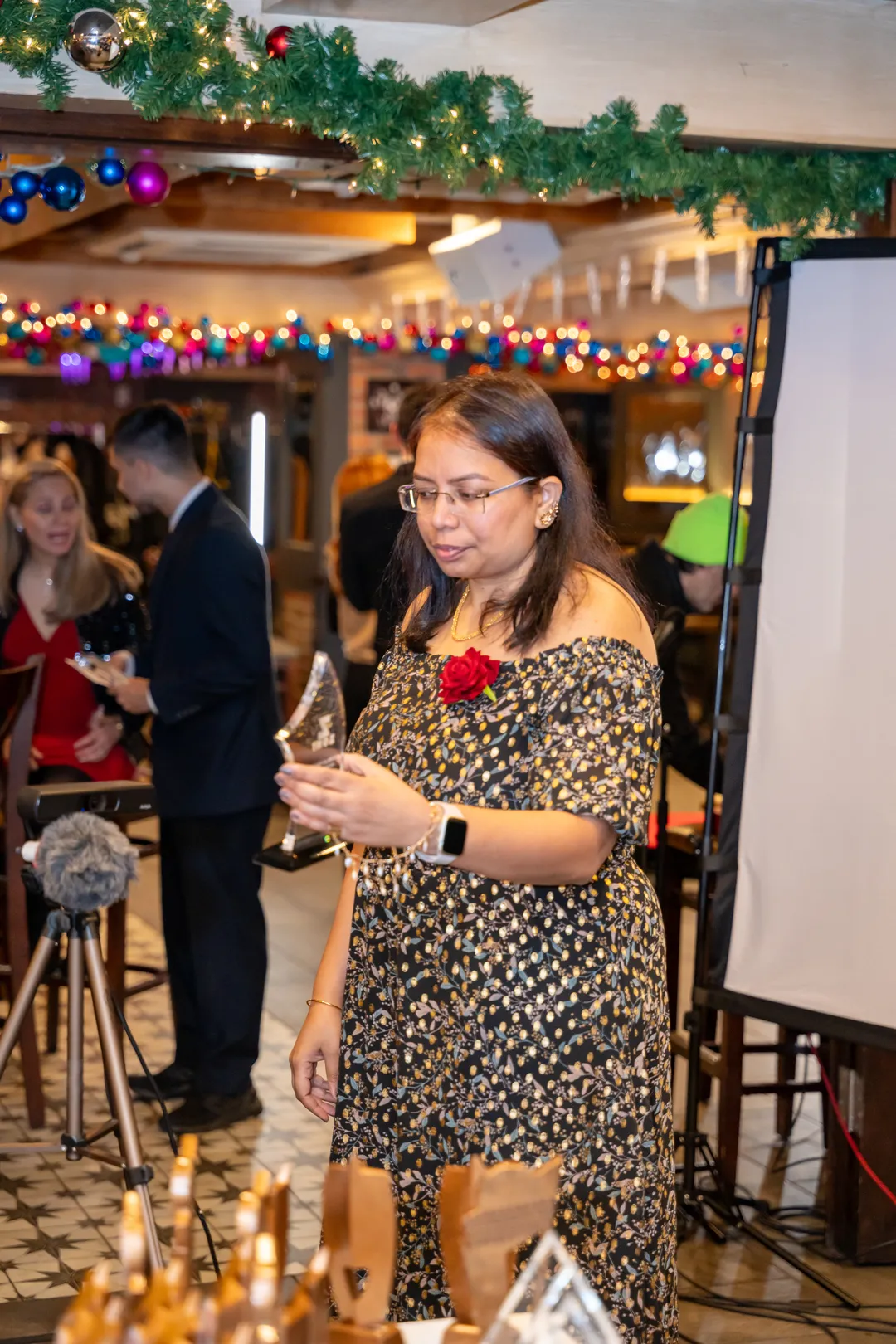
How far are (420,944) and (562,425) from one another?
674 millimetres

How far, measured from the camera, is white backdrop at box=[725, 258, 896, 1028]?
3.20m

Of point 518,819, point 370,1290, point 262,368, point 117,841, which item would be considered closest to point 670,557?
point 117,841

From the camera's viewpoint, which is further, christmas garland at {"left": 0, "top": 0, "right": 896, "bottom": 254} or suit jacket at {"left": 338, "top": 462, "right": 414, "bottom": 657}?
suit jacket at {"left": 338, "top": 462, "right": 414, "bottom": 657}

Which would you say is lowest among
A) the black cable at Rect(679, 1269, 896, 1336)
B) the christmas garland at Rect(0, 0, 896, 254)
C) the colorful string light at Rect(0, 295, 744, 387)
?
the black cable at Rect(679, 1269, 896, 1336)

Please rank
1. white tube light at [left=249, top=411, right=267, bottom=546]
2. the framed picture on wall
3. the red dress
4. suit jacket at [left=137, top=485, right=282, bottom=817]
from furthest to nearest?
white tube light at [left=249, top=411, right=267, bottom=546]
the framed picture on wall
the red dress
suit jacket at [left=137, top=485, right=282, bottom=817]

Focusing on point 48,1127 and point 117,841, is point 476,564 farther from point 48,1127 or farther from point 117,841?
point 48,1127

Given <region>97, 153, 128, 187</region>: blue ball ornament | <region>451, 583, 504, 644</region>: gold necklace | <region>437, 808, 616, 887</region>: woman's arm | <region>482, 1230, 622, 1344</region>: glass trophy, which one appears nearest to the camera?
<region>482, 1230, 622, 1344</region>: glass trophy

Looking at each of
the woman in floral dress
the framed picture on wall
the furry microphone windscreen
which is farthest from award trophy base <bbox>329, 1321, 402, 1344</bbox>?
the framed picture on wall

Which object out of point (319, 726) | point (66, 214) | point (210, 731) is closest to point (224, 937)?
point (210, 731)

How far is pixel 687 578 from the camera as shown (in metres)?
3.97

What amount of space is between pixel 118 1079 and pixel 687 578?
187 centimetres

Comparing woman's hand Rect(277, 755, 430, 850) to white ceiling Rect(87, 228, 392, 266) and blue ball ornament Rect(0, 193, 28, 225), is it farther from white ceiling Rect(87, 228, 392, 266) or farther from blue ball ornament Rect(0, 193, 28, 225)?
white ceiling Rect(87, 228, 392, 266)

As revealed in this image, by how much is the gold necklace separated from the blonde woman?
8.63 ft

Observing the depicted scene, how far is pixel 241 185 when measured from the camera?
523 centimetres
